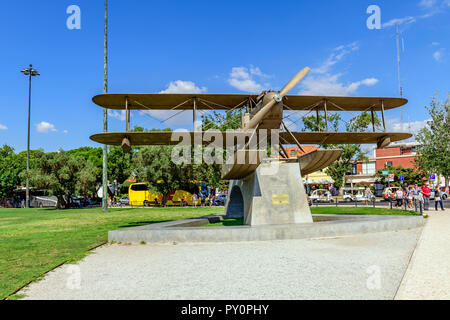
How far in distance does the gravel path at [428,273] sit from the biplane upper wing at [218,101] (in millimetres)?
7474

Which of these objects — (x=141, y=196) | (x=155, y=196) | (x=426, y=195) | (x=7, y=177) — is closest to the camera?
(x=426, y=195)

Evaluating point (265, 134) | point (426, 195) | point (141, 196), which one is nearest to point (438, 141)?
point (426, 195)

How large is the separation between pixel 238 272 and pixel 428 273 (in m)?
3.59

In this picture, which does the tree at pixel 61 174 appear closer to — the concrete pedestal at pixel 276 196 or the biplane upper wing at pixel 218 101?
the biplane upper wing at pixel 218 101

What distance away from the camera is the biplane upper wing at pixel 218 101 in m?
13.4

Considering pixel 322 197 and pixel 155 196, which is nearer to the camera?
pixel 322 197

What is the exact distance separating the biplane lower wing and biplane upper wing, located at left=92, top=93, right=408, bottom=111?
4.71 ft

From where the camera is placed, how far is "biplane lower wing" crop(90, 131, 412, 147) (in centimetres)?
1315

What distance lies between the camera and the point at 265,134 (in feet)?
44.4

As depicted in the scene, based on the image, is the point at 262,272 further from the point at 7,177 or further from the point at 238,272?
the point at 7,177

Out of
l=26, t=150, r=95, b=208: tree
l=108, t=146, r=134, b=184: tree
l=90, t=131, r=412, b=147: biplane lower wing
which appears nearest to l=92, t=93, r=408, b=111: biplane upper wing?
l=90, t=131, r=412, b=147: biplane lower wing

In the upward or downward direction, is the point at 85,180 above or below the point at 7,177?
below

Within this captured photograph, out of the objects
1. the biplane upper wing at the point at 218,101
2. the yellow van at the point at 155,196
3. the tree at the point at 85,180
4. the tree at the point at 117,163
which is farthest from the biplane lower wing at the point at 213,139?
the tree at the point at 117,163
